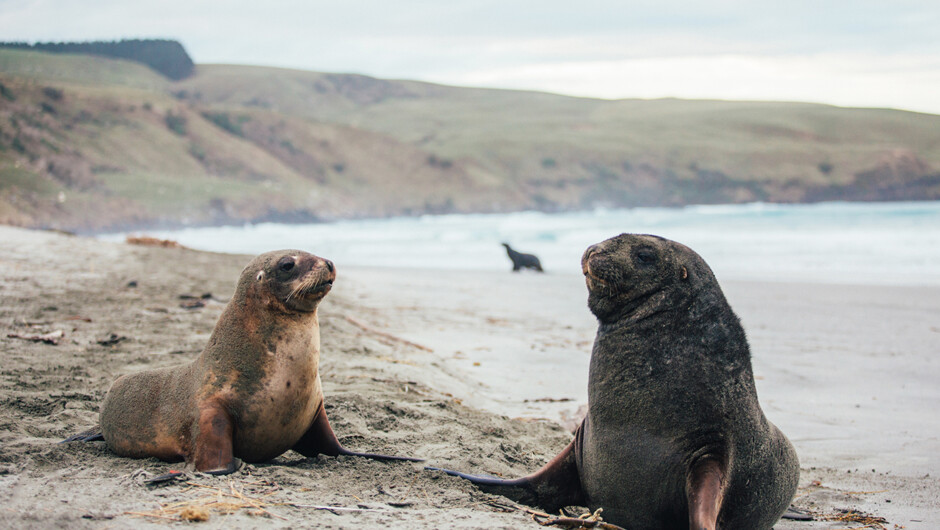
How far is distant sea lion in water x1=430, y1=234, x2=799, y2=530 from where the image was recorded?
330 centimetres

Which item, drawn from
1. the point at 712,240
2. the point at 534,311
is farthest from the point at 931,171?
the point at 534,311

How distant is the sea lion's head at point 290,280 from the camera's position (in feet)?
13.7

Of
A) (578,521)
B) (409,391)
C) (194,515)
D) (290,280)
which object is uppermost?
(290,280)

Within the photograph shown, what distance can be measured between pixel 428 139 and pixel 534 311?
68.7 metres

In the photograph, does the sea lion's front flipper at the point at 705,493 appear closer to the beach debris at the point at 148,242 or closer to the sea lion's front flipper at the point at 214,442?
the sea lion's front flipper at the point at 214,442

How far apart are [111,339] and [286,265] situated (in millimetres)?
3291

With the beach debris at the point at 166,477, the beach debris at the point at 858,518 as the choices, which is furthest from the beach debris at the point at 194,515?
the beach debris at the point at 858,518

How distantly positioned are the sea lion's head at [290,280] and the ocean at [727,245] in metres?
13.7

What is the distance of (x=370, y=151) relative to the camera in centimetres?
→ 5925

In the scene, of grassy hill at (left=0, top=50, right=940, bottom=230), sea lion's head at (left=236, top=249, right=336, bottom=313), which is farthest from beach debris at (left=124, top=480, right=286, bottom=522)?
grassy hill at (left=0, top=50, right=940, bottom=230)

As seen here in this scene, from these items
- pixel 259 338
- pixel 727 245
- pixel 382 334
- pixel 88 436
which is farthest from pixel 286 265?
pixel 727 245

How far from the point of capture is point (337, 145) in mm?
58594

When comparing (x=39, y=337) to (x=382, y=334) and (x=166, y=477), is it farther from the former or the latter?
(x=166, y=477)

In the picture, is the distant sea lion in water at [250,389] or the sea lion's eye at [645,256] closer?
the sea lion's eye at [645,256]
